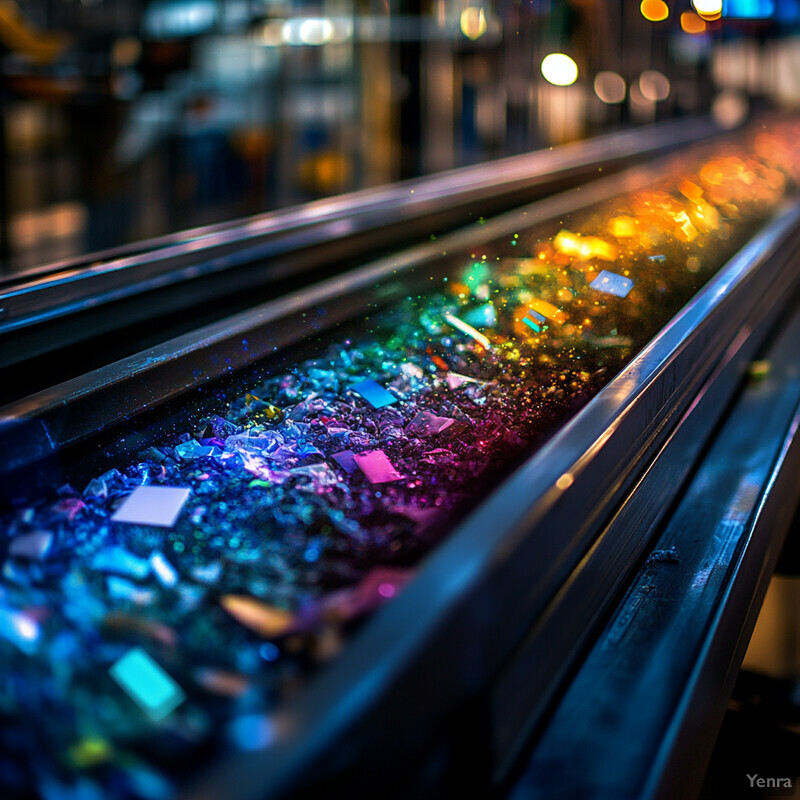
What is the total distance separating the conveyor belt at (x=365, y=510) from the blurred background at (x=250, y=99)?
2570mm

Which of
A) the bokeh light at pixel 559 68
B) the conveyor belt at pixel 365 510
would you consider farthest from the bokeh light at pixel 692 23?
the conveyor belt at pixel 365 510

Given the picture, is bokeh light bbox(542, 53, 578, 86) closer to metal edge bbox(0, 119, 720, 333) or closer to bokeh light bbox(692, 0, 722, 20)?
bokeh light bbox(692, 0, 722, 20)

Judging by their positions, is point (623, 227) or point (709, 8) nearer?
point (623, 227)

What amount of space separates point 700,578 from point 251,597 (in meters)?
0.58

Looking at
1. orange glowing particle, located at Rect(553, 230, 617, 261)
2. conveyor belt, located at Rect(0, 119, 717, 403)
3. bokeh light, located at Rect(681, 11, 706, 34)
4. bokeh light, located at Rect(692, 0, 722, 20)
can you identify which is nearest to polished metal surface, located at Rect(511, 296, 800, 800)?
orange glowing particle, located at Rect(553, 230, 617, 261)

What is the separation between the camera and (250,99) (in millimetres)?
5258

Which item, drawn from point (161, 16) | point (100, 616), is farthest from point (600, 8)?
point (100, 616)

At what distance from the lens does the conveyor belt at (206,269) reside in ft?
4.82

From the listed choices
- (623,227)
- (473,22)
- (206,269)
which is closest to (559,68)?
(473,22)

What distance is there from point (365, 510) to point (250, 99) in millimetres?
5098

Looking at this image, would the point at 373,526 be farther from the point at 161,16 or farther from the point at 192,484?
the point at 161,16

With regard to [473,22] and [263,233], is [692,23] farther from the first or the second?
[263,233]

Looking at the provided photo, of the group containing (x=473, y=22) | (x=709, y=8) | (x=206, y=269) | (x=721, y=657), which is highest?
(x=709, y=8)

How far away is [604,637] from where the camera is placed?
81 cm
